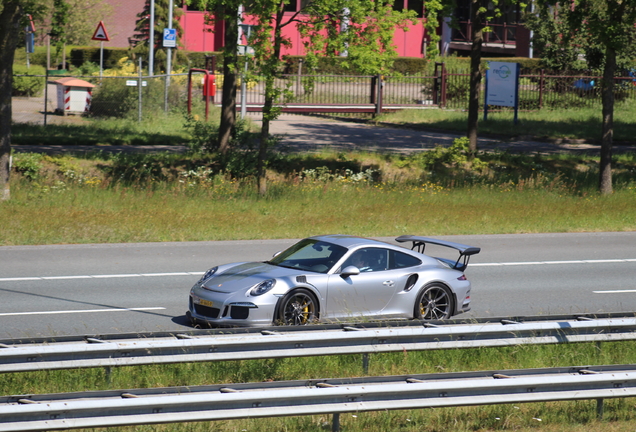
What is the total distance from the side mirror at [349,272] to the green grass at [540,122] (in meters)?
23.4

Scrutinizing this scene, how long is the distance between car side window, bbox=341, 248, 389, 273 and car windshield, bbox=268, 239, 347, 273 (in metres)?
0.18

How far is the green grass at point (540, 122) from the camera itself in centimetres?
3297

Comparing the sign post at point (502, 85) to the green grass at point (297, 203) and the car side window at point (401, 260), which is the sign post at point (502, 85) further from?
the car side window at point (401, 260)

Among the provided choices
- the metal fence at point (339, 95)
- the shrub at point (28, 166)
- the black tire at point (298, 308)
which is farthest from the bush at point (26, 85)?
the black tire at point (298, 308)

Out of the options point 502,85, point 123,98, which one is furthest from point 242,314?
point 502,85

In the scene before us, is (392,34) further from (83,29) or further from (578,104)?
(83,29)

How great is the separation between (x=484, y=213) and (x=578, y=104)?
21.0 m

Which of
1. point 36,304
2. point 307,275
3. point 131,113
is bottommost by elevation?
point 36,304

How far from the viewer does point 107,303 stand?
39.8 ft

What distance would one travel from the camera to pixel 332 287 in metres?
10.7

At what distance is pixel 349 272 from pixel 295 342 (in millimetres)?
3495

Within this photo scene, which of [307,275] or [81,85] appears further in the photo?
[81,85]

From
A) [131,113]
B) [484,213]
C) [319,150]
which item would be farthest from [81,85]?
[484,213]

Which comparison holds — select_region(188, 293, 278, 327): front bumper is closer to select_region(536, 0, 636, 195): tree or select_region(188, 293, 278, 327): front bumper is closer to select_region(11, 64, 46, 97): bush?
select_region(536, 0, 636, 195): tree
